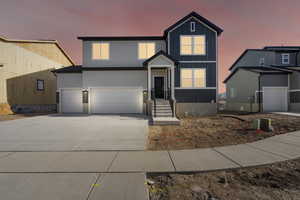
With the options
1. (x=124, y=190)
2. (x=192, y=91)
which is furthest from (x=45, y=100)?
(x=124, y=190)

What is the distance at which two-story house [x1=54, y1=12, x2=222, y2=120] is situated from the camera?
1346 cm

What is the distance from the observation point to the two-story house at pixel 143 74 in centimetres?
1346

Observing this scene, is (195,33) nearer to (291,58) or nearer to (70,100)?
(70,100)

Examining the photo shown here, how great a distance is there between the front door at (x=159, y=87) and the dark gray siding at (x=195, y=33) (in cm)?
277

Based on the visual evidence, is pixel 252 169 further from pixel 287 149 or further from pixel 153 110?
pixel 153 110

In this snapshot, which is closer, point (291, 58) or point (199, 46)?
point (199, 46)

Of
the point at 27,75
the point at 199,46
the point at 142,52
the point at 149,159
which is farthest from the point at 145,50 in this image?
the point at 27,75

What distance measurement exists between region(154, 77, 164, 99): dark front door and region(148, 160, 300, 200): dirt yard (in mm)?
11220

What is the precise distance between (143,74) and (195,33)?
657 cm

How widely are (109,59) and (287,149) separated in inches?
573

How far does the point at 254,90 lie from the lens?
15.7 m

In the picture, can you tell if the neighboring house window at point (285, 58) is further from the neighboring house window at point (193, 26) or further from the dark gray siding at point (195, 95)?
the neighboring house window at point (193, 26)

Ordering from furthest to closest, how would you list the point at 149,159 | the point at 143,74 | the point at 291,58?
the point at 291,58
the point at 143,74
the point at 149,159

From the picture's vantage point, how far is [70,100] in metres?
14.6
